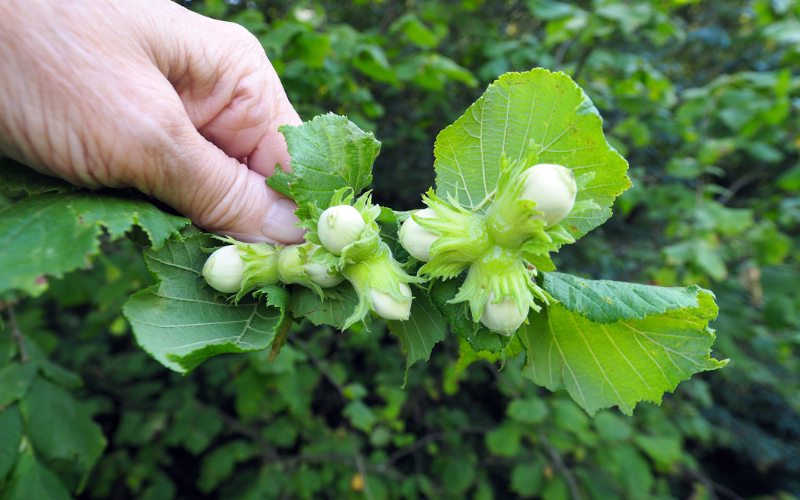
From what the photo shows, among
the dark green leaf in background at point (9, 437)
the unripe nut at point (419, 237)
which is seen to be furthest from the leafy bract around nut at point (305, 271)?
the dark green leaf in background at point (9, 437)

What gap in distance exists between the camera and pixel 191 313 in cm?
106

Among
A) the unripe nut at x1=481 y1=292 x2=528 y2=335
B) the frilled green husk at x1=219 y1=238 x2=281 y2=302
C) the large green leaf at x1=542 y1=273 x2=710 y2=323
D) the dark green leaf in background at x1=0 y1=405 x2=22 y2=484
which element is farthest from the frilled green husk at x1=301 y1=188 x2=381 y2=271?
the dark green leaf in background at x1=0 y1=405 x2=22 y2=484

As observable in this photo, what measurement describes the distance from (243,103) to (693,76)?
11.1 meters

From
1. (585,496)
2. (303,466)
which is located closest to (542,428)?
(585,496)

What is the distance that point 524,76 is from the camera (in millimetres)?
1061

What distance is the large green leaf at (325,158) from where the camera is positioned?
1097mm

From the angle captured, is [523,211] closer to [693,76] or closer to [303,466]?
[303,466]

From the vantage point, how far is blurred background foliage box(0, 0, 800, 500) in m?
3.09

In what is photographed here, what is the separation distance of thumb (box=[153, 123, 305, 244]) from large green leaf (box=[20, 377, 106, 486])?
1.74 m

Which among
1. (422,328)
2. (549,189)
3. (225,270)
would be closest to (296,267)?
(225,270)

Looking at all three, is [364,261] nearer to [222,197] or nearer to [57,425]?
[222,197]

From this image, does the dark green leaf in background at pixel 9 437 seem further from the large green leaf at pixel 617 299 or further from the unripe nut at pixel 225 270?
the large green leaf at pixel 617 299

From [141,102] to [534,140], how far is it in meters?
0.95

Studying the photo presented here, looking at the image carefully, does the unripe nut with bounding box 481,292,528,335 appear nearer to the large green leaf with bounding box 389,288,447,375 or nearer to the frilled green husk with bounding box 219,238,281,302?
the large green leaf with bounding box 389,288,447,375
